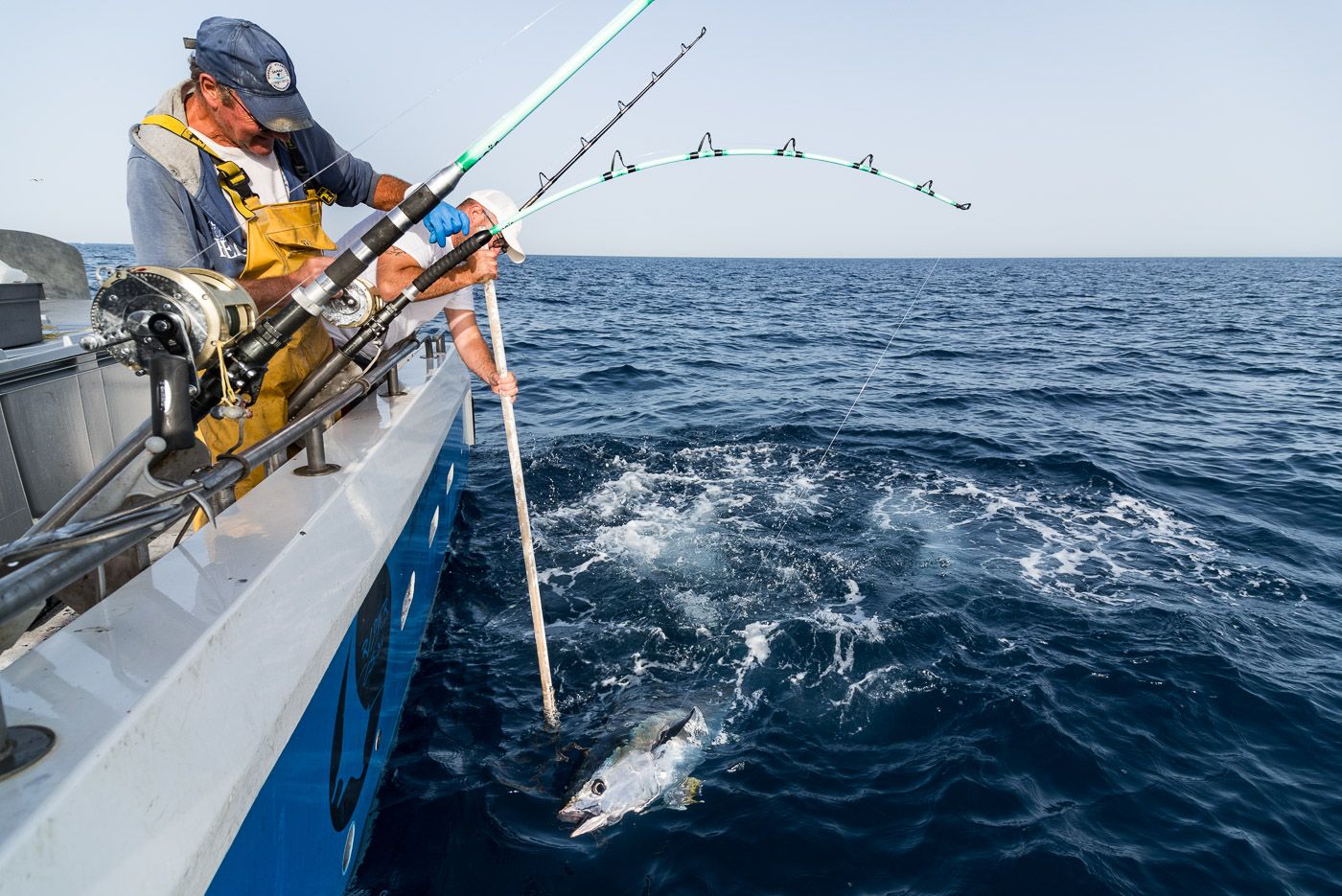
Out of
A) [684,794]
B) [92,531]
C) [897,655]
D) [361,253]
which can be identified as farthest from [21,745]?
[897,655]

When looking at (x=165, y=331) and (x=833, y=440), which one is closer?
(x=165, y=331)

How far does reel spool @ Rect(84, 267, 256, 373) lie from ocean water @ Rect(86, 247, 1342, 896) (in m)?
2.59

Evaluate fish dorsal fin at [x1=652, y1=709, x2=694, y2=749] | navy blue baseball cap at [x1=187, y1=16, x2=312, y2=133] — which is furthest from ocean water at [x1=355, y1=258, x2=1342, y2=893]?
navy blue baseball cap at [x1=187, y1=16, x2=312, y2=133]

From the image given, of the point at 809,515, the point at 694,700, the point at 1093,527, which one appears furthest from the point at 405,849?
the point at 1093,527

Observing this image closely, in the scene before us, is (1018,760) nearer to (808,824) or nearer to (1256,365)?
(808,824)

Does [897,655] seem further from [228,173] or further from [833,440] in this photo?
[833,440]

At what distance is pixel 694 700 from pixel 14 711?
3670 millimetres

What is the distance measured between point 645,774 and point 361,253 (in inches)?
123

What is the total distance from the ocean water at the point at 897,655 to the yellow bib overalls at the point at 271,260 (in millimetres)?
2065

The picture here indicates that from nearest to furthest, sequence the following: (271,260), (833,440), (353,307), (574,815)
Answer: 1. (271,260)
2. (574,815)
3. (353,307)
4. (833,440)

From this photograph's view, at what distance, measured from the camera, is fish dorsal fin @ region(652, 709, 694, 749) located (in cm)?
428

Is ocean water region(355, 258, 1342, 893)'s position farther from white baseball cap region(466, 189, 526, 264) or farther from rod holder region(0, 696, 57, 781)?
white baseball cap region(466, 189, 526, 264)

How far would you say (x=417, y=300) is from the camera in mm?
4359

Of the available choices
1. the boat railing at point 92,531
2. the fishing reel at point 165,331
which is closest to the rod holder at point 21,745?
the boat railing at point 92,531
